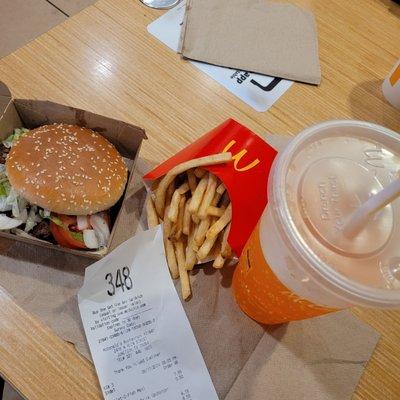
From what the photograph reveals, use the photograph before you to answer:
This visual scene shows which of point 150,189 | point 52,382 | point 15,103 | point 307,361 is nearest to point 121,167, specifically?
point 150,189

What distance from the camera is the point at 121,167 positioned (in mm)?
919

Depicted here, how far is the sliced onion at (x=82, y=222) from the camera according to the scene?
0.87 m

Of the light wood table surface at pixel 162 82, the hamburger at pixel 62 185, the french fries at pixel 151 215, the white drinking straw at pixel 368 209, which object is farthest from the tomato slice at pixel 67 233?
the white drinking straw at pixel 368 209

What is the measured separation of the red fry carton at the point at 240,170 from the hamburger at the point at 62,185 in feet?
0.40

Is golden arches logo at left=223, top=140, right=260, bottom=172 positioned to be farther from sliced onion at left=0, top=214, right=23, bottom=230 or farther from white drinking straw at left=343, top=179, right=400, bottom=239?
sliced onion at left=0, top=214, right=23, bottom=230

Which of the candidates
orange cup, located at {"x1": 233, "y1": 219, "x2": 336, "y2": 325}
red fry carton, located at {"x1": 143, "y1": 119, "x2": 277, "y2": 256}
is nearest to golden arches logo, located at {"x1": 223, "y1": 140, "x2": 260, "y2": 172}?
red fry carton, located at {"x1": 143, "y1": 119, "x2": 277, "y2": 256}

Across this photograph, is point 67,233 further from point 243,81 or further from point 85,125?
point 243,81

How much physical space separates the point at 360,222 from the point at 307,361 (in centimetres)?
41

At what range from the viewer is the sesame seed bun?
835 millimetres

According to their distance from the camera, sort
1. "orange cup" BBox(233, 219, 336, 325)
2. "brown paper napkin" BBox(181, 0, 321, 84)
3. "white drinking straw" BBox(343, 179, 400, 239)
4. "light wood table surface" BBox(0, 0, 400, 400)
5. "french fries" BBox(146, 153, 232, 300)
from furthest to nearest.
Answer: "brown paper napkin" BBox(181, 0, 321, 84)
"light wood table surface" BBox(0, 0, 400, 400)
"french fries" BBox(146, 153, 232, 300)
"orange cup" BBox(233, 219, 336, 325)
"white drinking straw" BBox(343, 179, 400, 239)

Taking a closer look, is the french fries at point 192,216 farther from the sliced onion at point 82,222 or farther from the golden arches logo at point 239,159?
the sliced onion at point 82,222

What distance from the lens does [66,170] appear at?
2.81 ft

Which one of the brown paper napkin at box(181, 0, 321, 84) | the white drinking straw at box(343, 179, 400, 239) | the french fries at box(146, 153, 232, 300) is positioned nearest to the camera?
the white drinking straw at box(343, 179, 400, 239)

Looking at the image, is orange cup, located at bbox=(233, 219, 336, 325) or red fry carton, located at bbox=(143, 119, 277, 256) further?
red fry carton, located at bbox=(143, 119, 277, 256)
